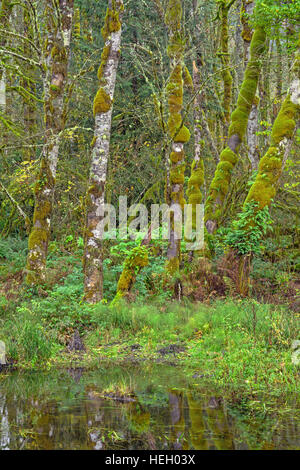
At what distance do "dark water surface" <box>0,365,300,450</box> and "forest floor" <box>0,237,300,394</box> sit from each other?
27.1 inches

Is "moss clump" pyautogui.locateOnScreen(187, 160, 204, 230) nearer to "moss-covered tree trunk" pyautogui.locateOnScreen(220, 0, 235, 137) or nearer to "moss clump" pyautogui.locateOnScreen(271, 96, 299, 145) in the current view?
"moss clump" pyautogui.locateOnScreen(271, 96, 299, 145)

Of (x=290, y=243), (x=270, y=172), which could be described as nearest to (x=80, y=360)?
(x=270, y=172)

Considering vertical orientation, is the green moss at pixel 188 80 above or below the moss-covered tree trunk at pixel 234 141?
above

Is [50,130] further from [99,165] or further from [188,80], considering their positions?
[188,80]

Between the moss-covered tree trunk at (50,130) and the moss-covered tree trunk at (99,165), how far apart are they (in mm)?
1250

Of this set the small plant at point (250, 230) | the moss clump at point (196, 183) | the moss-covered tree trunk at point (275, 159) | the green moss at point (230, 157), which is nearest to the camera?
the small plant at point (250, 230)

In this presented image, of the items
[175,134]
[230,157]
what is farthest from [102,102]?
[230,157]

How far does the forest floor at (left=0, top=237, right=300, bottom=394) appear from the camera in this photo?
7.41 m

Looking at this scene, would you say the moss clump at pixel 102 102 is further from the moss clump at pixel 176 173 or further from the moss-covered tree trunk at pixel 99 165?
the moss clump at pixel 176 173

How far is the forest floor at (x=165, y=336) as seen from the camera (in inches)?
292

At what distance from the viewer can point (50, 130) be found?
11.8m

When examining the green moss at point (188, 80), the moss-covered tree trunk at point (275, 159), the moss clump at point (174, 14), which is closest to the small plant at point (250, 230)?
the moss-covered tree trunk at point (275, 159)

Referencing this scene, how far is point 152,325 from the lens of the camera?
384 inches

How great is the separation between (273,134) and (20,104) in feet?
36.8
